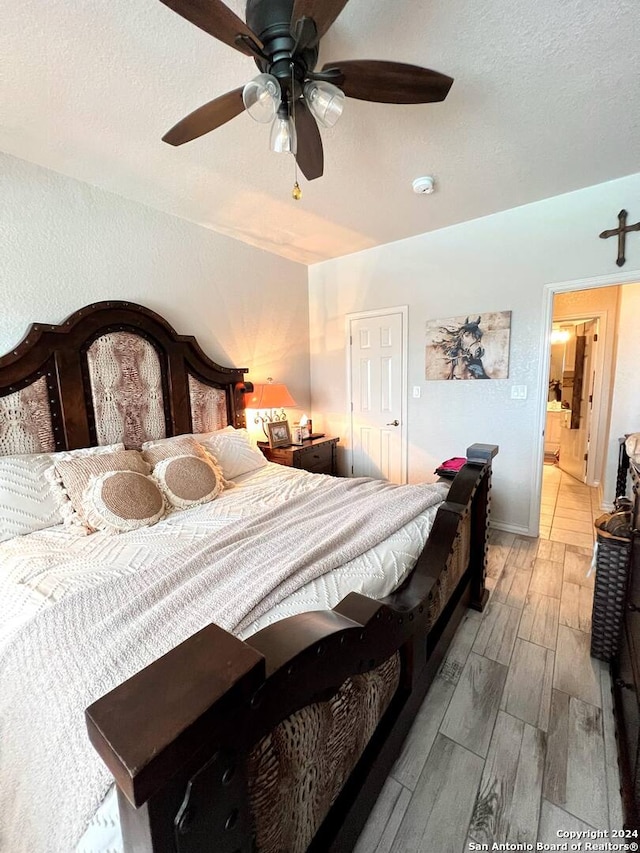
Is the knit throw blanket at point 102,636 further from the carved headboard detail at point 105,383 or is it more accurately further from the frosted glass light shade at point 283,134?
the frosted glass light shade at point 283,134

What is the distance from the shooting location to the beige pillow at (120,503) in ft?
5.58

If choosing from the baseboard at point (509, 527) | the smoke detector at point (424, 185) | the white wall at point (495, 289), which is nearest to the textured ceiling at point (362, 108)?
the smoke detector at point (424, 185)

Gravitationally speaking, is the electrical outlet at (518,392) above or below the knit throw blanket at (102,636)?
above

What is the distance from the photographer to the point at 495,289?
2.89 m

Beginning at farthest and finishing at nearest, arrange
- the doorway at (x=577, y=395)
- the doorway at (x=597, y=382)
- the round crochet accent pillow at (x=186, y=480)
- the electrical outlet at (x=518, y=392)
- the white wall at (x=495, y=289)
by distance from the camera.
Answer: the doorway at (x=577, y=395), the electrical outlet at (x=518, y=392), the doorway at (x=597, y=382), the white wall at (x=495, y=289), the round crochet accent pillow at (x=186, y=480)

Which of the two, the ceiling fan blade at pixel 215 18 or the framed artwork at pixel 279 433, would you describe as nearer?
the ceiling fan blade at pixel 215 18

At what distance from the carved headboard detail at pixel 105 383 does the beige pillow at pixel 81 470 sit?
1.02 feet

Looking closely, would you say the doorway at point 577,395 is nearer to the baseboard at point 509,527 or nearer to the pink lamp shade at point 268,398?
the baseboard at point 509,527

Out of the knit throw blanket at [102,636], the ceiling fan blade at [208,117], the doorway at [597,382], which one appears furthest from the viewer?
the doorway at [597,382]

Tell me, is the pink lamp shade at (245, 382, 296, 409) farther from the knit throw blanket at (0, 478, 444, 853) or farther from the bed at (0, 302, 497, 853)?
the knit throw blanket at (0, 478, 444, 853)

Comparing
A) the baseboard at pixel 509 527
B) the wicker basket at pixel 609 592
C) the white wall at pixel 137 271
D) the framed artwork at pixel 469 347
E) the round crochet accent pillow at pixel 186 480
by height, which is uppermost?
the white wall at pixel 137 271

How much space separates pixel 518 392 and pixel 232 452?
2.30 m

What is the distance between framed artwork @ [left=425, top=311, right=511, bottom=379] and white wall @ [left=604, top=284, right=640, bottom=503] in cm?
139

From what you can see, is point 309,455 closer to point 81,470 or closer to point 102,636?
point 81,470
